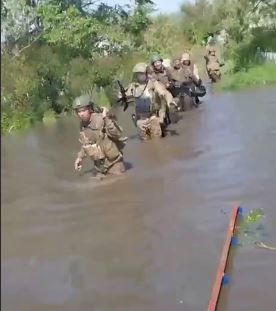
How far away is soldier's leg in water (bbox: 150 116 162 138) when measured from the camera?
12.8 metres

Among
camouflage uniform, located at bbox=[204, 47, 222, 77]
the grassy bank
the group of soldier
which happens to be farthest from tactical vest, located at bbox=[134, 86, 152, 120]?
camouflage uniform, located at bbox=[204, 47, 222, 77]

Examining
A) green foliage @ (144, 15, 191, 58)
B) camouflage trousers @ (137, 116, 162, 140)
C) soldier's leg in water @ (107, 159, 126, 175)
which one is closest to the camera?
soldier's leg in water @ (107, 159, 126, 175)

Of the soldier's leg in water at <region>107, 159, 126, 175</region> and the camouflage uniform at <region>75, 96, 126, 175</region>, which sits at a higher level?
the camouflage uniform at <region>75, 96, 126, 175</region>

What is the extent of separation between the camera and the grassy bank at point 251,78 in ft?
71.8

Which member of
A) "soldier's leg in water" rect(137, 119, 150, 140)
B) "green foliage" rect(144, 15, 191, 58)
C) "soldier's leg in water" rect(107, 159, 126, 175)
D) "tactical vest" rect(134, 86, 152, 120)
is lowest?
"green foliage" rect(144, 15, 191, 58)

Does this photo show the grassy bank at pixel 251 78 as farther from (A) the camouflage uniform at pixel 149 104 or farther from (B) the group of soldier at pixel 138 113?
(A) the camouflage uniform at pixel 149 104

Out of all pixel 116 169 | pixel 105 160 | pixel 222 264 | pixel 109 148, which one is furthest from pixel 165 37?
pixel 222 264

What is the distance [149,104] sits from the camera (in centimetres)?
1252

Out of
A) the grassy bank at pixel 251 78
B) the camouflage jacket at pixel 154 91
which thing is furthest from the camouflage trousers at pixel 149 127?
the grassy bank at pixel 251 78

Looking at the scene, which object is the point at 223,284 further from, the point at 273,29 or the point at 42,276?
the point at 273,29

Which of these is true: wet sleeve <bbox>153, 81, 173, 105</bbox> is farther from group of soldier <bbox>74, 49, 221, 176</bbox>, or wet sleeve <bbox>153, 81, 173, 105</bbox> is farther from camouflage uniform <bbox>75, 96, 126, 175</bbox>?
camouflage uniform <bbox>75, 96, 126, 175</bbox>

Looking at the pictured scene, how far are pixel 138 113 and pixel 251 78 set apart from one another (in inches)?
416

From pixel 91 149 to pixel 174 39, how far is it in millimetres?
27067

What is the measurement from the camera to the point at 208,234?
629 cm
